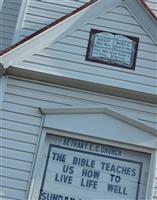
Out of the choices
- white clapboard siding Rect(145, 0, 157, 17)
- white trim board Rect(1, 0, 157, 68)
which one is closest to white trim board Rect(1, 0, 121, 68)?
white trim board Rect(1, 0, 157, 68)

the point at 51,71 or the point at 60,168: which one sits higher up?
the point at 51,71

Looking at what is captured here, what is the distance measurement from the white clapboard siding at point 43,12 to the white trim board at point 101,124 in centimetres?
181

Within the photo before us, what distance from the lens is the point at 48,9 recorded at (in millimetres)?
10266

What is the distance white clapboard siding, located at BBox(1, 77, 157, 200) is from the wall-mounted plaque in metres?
0.70

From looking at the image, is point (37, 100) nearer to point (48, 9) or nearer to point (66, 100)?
point (66, 100)

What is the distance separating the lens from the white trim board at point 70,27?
30.5 feet

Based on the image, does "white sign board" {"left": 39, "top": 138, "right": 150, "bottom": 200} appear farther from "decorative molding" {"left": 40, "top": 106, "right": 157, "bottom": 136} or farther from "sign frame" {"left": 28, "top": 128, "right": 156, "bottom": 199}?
"decorative molding" {"left": 40, "top": 106, "right": 157, "bottom": 136}

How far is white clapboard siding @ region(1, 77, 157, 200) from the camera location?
8734mm

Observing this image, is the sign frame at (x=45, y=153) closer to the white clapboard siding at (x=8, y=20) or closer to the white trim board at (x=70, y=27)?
the white trim board at (x=70, y=27)

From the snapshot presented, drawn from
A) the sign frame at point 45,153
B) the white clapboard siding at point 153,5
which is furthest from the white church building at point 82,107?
the white clapboard siding at point 153,5

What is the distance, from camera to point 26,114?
9.12m

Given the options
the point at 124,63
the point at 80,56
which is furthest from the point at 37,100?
the point at 124,63

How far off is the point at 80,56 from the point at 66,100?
2.85 feet

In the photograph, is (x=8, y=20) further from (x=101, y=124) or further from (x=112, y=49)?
(x=101, y=124)
